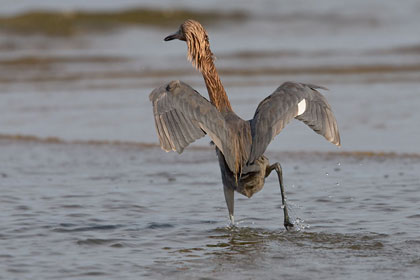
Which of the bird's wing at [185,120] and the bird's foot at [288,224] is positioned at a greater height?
the bird's wing at [185,120]

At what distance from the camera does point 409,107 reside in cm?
1141

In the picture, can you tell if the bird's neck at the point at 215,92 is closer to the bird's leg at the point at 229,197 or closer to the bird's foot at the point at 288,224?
the bird's leg at the point at 229,197

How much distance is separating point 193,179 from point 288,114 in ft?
7.94

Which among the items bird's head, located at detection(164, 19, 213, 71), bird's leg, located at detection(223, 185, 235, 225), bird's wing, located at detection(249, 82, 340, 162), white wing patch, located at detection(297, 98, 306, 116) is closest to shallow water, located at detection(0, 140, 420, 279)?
bird's leg, located at detection(223, 185, 235, 225)

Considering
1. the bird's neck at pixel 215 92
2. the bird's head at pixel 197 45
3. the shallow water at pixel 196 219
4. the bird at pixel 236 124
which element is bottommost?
the shallow water at pixel 196 219

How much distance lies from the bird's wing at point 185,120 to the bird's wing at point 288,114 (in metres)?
0.25

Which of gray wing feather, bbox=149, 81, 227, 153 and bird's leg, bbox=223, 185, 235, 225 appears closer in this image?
gray wing feather, bbox=149, 81, 227, 153

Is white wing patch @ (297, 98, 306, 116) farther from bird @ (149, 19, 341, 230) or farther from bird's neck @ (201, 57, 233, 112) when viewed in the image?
bird's neck @ (201, 57, 233, 112)

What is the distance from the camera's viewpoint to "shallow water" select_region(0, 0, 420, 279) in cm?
541

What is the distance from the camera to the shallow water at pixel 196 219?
17.2ft

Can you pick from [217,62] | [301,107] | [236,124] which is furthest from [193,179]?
[217,62]

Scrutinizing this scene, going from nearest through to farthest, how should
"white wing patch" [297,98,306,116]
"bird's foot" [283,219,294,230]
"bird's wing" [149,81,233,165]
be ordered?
1. "bird's wing" [149,81,233,165]
2. "white wing patch" [297,98,306,116]
3. "bird's foot" [283,219,294,230]

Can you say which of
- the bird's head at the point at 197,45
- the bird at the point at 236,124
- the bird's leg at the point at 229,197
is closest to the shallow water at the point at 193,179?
the bird's leg at the point at 229,197

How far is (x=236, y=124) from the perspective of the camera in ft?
19.5
